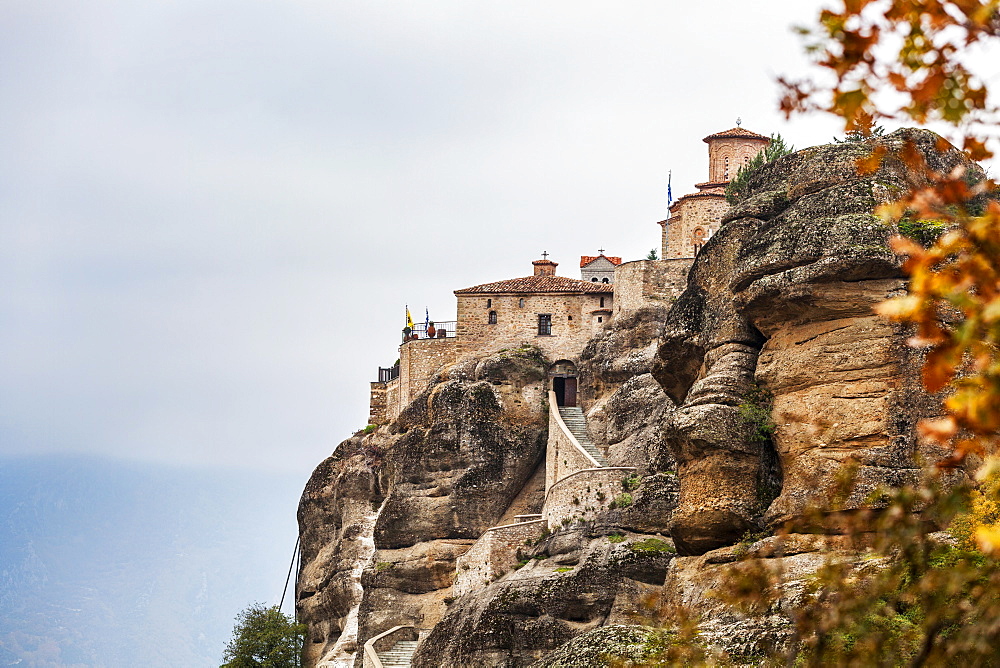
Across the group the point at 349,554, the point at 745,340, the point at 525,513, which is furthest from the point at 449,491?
the point at 745,340

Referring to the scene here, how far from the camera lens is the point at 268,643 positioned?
62.6 meters

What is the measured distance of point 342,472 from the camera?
218ft

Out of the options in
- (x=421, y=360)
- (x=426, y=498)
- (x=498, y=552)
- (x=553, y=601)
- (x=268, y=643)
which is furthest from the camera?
(x=421, y=360)

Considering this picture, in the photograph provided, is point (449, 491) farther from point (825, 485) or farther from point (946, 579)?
point (946, 579)

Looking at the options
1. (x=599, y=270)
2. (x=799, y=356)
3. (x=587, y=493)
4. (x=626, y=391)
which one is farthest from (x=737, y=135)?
(x=799, y=356)

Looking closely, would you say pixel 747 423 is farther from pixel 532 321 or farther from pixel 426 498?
pixel 532 321

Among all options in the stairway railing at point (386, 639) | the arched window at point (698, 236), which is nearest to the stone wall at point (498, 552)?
the stairway railing at point (386, 639)

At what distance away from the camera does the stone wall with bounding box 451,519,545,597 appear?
4803 cm

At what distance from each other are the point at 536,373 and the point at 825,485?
36338mm

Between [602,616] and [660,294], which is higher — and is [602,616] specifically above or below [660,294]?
below

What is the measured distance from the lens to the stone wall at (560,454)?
50.0m

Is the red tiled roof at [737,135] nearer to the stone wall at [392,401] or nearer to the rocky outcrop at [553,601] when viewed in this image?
Result: the stone wall at [392,401]

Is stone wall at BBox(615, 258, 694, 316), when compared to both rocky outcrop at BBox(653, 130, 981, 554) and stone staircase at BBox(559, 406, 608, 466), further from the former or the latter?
rocky outcrop at BBox(653, 130, 981, 554)

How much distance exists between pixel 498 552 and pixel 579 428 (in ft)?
29.6
